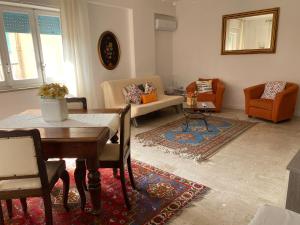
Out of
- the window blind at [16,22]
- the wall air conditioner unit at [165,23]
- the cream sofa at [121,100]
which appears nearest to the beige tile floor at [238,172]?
the cream sofa at [121,100]

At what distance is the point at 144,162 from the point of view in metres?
2.83

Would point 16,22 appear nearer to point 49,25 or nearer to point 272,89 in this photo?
point 49,25

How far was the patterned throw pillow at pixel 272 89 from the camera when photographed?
4.44m

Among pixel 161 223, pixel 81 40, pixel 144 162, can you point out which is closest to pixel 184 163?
pixel 144 162

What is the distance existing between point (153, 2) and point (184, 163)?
3.99 m

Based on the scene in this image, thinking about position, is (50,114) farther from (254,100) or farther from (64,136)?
(254,100)

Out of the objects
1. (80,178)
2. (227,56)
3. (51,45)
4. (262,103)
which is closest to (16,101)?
(51,45)

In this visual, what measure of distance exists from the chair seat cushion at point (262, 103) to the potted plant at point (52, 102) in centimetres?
362

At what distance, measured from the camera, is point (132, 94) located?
4.44 meters

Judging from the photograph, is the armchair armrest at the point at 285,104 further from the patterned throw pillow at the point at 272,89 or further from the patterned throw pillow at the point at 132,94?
the patterned throw pillow at the point at 132,94

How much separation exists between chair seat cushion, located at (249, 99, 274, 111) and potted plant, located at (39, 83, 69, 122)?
362 cm

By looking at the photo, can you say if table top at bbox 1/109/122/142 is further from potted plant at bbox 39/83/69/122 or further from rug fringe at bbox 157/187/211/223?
rug fringe at bbox 157/187/211/223

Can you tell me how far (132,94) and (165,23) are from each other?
2.23 meters

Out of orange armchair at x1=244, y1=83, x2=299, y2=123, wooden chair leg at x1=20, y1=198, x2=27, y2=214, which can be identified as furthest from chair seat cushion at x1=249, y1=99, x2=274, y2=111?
wooden chair leg at x1=20, y1=198, x2=27, y2=214
